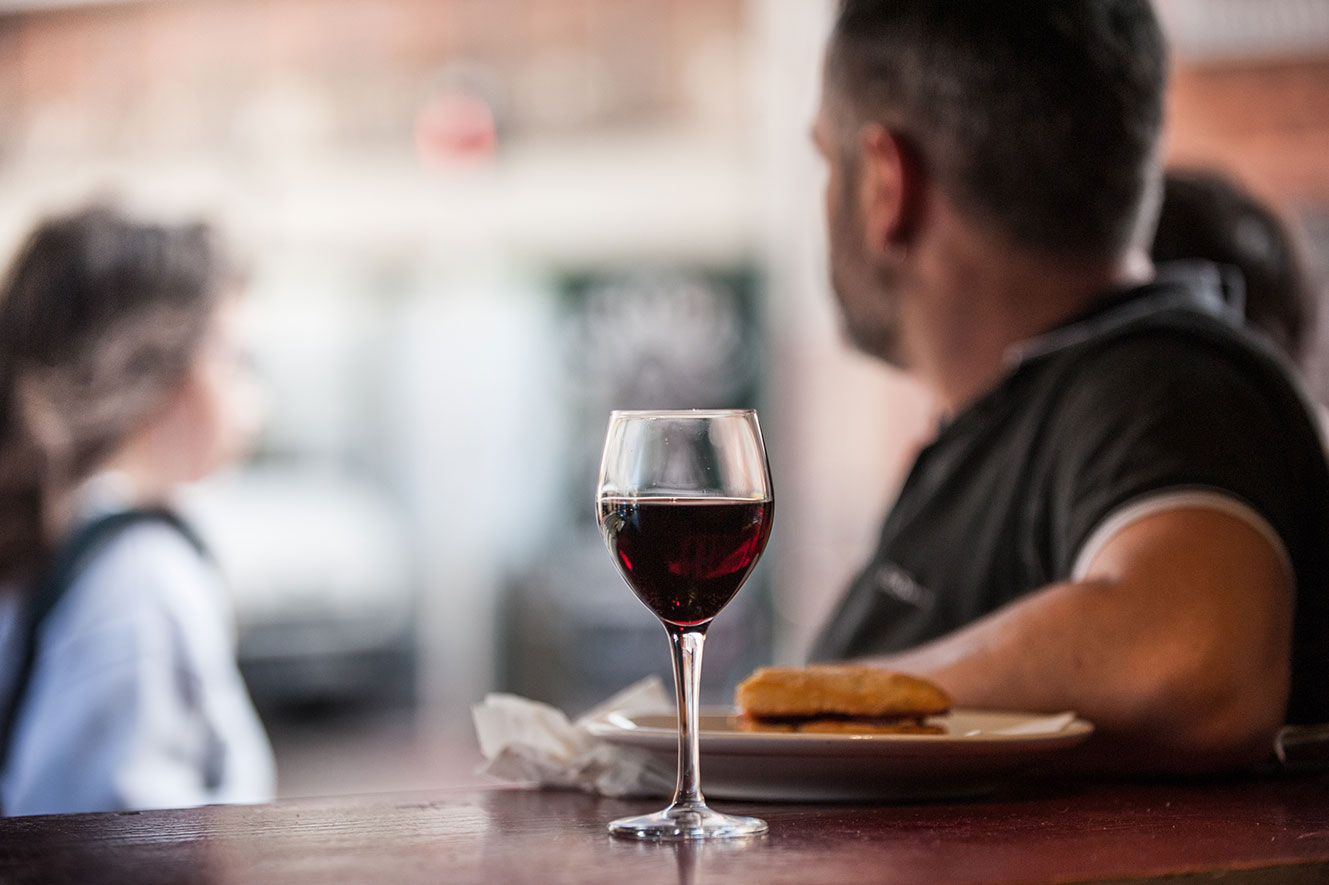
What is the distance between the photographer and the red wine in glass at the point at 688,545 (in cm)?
81

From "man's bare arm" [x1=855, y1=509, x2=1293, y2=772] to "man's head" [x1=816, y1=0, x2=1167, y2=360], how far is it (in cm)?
54

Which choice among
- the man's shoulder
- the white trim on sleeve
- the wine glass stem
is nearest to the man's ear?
the man's shoulder

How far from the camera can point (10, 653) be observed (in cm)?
204

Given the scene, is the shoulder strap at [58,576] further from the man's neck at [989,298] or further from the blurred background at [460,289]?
the blurred background at [460,289]

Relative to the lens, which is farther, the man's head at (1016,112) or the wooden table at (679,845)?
the man's head at (1016,112)

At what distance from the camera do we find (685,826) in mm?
771

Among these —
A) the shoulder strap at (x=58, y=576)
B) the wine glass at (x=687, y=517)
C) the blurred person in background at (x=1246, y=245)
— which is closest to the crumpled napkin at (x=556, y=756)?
the wine glass at (x=687, y=517)

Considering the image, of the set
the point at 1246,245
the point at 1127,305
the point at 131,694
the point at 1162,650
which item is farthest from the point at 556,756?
the point at 1246,245

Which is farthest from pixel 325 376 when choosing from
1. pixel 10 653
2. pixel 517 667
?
pixel 10 653

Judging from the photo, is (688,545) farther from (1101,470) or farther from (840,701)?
(1101,470)

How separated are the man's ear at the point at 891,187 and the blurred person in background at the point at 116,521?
117 cm

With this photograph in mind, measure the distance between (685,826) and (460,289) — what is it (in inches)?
249

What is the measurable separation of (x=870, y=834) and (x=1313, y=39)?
500cm

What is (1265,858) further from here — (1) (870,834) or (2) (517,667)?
(2) (517,667)
